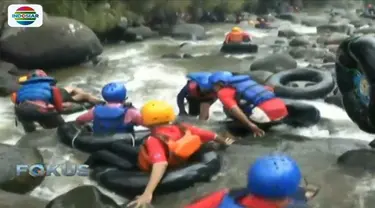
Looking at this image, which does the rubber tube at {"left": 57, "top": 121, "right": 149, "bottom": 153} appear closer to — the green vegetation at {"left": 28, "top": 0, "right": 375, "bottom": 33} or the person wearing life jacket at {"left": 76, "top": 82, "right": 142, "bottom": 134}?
the person wearing life jacket at {"left": 76, "top": 82, "right": 142, "bottom": 134}

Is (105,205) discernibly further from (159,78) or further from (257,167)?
(159,78)

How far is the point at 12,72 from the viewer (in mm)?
10945

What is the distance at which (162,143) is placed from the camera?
4770mm

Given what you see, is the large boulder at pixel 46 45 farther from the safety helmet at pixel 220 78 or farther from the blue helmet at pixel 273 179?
the blue helmet at pixel 273 179

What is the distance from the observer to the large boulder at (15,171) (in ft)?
16.3

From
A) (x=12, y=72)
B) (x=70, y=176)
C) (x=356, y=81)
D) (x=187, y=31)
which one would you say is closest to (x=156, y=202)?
(x=70, y=176)

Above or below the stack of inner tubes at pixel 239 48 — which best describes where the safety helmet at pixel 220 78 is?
above

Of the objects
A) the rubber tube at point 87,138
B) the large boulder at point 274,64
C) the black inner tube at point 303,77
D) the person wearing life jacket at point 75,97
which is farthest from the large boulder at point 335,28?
the rubber tube at point 87,138

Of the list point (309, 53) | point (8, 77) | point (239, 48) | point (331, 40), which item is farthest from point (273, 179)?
point (331, 40)

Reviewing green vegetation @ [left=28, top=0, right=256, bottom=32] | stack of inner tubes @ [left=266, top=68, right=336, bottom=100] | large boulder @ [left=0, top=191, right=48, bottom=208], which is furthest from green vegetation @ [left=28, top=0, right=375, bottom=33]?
large boulder @ [left=0, top=191, right=48, bottom=208]

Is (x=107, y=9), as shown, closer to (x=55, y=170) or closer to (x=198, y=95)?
(x=198, y=95)

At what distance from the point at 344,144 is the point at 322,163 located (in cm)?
73

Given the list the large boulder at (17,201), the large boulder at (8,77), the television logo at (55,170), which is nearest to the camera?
the large boulder at (17,201)

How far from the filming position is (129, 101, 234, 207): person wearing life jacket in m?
4.66
